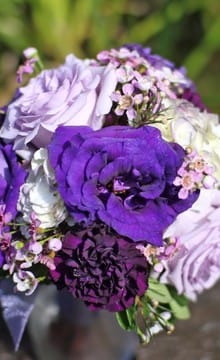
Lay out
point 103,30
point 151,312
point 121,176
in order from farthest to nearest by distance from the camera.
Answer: point 103,30, point 151,312, point 121,176

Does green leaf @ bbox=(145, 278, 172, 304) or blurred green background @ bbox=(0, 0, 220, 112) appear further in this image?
blurred green background @ bbox=(0, 0, 220, 112)

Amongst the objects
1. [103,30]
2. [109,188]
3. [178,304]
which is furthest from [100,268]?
[103,30]

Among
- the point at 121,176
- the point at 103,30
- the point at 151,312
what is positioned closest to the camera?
the point at 121,176

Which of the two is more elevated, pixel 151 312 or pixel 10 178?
pixel 10 178

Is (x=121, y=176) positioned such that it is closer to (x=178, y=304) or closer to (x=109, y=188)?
(x=109, y=188)

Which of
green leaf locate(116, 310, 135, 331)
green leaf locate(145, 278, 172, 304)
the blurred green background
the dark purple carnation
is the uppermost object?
the blurred green background

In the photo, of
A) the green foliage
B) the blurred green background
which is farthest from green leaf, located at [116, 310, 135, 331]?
the blurred green background

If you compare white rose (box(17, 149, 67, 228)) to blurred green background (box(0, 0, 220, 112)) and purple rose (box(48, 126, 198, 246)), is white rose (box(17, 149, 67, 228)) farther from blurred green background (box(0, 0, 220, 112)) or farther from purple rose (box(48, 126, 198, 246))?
blurred green background (box(0, 0, 220, 112))
